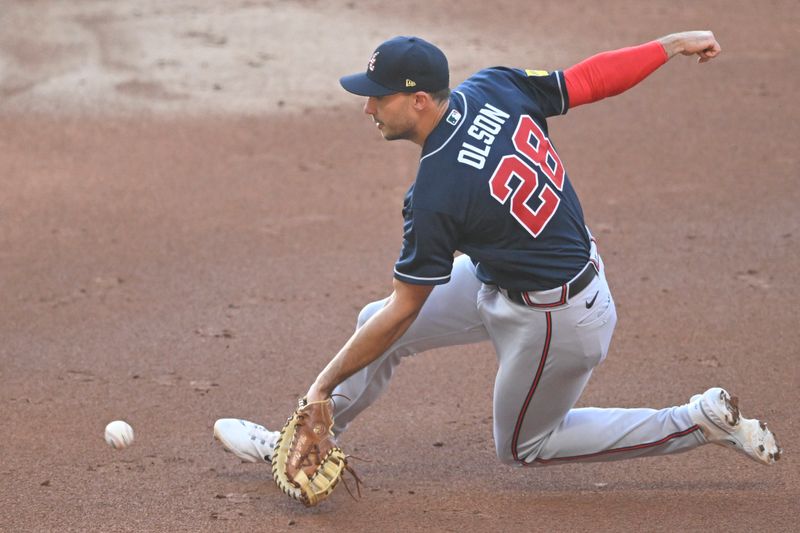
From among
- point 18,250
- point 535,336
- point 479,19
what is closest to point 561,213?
point 535,336

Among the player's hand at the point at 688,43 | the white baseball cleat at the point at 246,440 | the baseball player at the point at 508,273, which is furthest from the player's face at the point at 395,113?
the white baseball cleat at the point at 246,440

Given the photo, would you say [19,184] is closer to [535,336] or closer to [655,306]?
[655,306]

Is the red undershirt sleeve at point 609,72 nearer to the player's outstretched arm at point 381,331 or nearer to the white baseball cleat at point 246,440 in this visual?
the player's outstretched arm at point 381,331

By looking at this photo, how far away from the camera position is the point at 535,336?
11.9 feet

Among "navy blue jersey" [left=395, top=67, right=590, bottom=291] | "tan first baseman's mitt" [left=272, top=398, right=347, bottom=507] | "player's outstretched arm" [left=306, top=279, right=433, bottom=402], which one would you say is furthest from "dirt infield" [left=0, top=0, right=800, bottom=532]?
"navy blue jersey" [left=395, top=67, right=590, bottom=291]

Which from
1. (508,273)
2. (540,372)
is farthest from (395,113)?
(540,372)

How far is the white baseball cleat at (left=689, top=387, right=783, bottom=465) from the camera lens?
3.69 m

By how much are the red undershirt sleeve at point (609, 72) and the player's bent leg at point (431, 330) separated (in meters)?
0.74

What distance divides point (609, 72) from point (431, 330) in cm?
114

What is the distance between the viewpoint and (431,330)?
12.7ft

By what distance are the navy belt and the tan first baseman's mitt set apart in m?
0.74

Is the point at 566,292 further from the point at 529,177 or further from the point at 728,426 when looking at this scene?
the point at 728,426

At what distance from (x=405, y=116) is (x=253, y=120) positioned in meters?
5.39

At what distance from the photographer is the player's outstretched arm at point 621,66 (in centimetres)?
385
